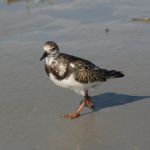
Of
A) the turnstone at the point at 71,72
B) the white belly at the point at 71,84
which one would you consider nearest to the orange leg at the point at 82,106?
the turnstone at the point at 71,72

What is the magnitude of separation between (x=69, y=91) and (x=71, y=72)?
784 mm

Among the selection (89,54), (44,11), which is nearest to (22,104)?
(89,54)

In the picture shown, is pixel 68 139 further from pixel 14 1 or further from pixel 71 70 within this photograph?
pixel 14 1

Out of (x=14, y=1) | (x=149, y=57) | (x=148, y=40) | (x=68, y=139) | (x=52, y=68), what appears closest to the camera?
(x=68, y=139)

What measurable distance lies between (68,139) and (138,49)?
320cm

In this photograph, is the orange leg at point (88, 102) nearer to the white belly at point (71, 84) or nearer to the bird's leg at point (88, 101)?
the bird's leg at point (88, 101)

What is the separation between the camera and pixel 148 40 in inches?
352

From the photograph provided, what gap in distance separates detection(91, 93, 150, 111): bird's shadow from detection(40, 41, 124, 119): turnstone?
21cm

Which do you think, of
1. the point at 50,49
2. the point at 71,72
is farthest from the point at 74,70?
the point at 50,49

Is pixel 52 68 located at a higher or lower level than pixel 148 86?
higher

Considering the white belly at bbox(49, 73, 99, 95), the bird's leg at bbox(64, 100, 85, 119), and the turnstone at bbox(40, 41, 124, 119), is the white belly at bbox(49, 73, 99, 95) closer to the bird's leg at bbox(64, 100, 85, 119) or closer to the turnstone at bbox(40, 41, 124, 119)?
the turnstone at bbox(40, 41, 124, 119)

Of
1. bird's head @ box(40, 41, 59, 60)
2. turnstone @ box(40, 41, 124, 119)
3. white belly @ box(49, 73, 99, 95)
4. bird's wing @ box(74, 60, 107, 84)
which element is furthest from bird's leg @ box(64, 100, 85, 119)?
bird's head @ box(40, 41, 59, 60)

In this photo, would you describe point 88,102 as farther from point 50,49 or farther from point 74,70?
point 50,49

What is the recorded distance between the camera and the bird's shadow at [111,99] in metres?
6.59
